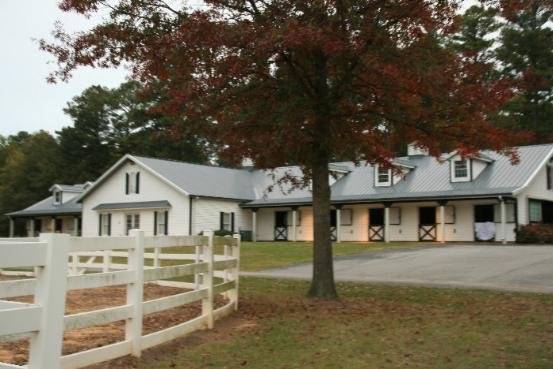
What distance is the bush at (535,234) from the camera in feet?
101

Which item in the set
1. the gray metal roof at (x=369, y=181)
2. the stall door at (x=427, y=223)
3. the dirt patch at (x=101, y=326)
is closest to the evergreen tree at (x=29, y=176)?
the gray metal roof at (x=369, y=181)

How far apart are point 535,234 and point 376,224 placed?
985cm

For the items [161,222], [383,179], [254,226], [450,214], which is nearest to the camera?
[450,214]

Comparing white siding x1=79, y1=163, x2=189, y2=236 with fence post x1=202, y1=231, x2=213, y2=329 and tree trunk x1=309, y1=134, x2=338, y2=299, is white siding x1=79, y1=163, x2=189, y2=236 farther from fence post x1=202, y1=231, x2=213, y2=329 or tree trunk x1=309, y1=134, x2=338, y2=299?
fence post x1=202, y1=231, x2=213, y2=329

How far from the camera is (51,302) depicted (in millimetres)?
4875

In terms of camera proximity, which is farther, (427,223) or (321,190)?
(427,223)

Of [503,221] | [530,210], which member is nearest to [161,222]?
[503,221]

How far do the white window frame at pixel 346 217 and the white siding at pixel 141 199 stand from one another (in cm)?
910

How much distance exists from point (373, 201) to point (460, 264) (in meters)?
16.1

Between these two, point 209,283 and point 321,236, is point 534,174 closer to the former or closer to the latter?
point 321,236

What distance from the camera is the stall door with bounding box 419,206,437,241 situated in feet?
117

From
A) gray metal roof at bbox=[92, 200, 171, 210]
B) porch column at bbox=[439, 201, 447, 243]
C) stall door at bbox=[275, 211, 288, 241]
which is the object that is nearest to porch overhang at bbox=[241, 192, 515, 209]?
porch column at bbox=[439, 201, 447, 243]

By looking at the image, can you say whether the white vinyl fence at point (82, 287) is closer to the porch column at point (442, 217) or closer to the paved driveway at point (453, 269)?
the paved driveway at point (453, 269)

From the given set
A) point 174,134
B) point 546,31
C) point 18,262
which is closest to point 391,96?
point 174,134
